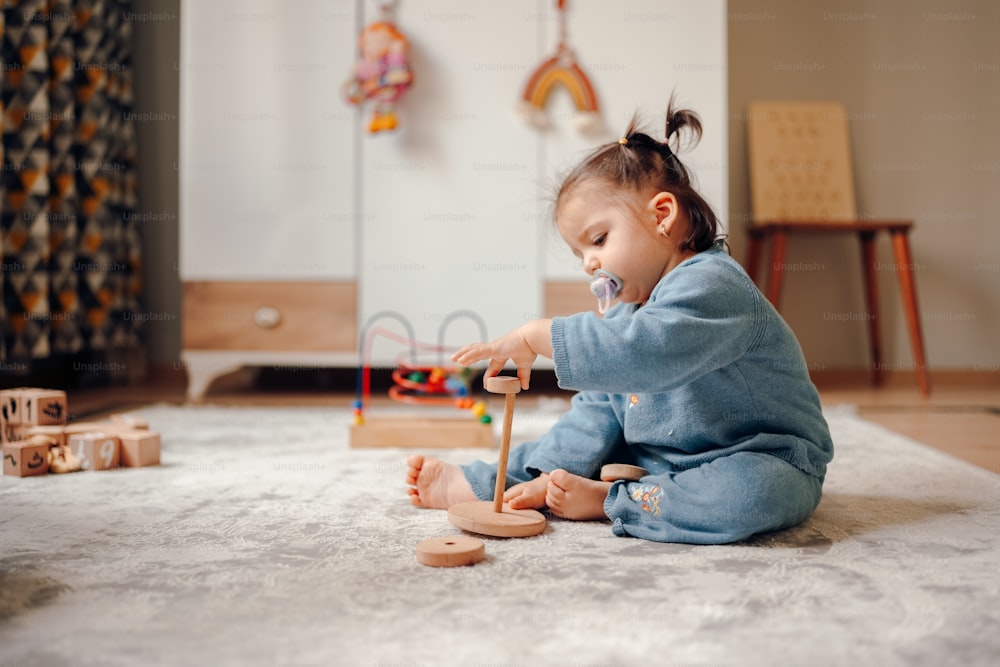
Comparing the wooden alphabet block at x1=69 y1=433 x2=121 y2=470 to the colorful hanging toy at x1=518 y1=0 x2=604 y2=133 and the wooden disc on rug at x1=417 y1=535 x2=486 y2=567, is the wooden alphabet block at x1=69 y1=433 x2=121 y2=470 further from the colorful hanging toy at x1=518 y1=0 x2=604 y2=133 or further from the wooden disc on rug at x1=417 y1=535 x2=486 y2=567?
the colorful hanging toy at x1=518 y1=0 x2=604 y2=133

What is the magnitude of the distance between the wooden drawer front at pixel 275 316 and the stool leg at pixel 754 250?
1154 millimetres

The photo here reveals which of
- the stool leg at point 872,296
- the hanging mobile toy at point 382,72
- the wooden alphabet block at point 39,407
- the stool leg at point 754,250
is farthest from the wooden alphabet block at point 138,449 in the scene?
the stool leg at point 872,296

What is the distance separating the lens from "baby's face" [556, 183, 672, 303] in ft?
3.22

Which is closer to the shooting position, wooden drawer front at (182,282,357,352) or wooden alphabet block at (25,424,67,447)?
wooden alphabet block at (25,424,67,447)

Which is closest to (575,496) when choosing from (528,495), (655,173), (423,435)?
(528,495)

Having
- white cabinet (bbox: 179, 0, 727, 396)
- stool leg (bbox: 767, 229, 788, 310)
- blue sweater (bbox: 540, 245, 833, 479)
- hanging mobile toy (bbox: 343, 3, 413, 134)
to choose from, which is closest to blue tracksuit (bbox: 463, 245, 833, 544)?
blue sweater (bbox: 540, 245, 833, 479)

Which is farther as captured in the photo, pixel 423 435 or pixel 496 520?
pixel 423 435

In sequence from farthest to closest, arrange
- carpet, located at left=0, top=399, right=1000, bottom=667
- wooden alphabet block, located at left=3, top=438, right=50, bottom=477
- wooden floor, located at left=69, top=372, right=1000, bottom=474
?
wooden floor, located at left=69, top=372, right=1000, bottom=474
wooden alphabet block, located at left=3, top=438, right=50, bottom=477
carpet, located at left=0, top=399, right=1000, bottom=667

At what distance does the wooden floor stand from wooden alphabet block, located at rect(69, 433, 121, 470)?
0.58 meters

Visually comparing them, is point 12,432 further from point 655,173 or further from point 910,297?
point 910,297

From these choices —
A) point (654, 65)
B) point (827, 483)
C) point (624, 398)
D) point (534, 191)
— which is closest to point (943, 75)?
point (654, 65)

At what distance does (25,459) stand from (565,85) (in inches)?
57.0

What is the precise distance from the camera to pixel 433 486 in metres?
1.04

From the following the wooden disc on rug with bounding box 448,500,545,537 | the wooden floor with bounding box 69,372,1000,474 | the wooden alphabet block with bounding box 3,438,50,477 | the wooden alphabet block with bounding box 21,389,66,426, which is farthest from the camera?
the wooden floor with bounding box 69,372,1000,474
